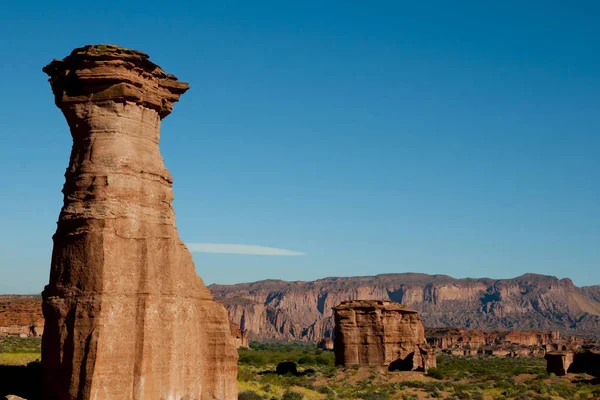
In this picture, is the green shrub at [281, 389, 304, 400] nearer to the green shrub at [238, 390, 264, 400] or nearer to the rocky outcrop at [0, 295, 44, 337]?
the green shrub at [238, 390, 264, 400]

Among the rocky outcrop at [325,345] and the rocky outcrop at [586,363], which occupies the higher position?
the rocky outcrop at [586,363]

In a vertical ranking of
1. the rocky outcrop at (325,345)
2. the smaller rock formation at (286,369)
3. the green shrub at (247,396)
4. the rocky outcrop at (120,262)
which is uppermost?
the rocky outcrop at (120,262)

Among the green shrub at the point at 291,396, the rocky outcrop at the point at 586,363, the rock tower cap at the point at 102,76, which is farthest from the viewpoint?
the rocky outcrop at the point at 586,363

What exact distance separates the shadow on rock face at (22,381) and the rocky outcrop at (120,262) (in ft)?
4.35

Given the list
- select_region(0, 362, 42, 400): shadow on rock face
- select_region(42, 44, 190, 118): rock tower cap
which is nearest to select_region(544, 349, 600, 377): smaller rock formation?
select_region(0, 362, 42, 400): shadow on rock face

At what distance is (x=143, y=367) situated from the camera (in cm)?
1352

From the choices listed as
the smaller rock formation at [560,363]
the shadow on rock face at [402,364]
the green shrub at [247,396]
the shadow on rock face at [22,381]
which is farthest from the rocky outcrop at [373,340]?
the shadow on rock face at [22,381]

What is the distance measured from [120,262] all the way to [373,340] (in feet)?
118

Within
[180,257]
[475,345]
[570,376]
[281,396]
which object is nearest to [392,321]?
[570,376]

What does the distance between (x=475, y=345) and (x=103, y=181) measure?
11456 centimetres

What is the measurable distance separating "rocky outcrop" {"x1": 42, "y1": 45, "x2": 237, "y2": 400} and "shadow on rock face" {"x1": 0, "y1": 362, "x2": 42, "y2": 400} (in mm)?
1325

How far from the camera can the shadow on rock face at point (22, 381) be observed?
1454 cm

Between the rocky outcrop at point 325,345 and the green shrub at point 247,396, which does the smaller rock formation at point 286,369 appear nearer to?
the green shrub at point 247,396

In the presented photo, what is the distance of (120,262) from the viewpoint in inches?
537
